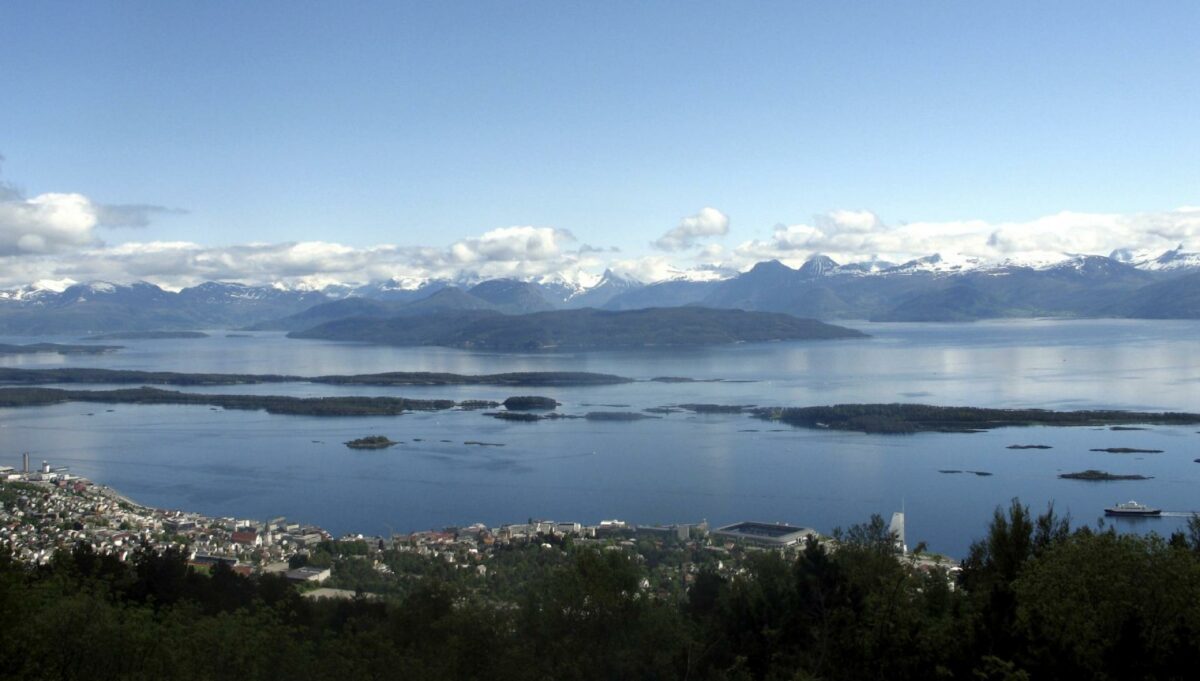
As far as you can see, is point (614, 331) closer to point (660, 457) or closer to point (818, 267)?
point (660, 457)

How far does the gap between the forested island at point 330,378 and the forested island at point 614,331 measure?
21660mm

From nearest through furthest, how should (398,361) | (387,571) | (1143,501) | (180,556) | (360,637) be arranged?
(360,637)
(180,556)
(387,571)
(1143,501)
(398,361)

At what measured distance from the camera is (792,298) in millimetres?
115688

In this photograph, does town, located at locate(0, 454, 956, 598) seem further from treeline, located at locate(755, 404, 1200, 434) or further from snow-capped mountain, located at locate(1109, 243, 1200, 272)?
snow-capped mountain, located at locate(1109, 243, 1200, 272)

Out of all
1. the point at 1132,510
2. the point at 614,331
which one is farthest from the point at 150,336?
the point at 1132,510

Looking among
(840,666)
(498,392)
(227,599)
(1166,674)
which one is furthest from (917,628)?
(498,392)

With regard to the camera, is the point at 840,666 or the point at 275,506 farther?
the point at 275,506

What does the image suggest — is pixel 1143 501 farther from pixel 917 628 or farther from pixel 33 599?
pixel 33 599

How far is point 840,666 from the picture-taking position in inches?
189

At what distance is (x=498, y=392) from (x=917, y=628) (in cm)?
3321

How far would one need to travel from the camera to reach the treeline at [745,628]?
4.18 m

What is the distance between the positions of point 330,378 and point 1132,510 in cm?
3416

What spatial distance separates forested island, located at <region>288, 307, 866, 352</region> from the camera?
6756cm

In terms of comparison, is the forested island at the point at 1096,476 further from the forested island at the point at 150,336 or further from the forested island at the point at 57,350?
the forested island at the point at 150,336
